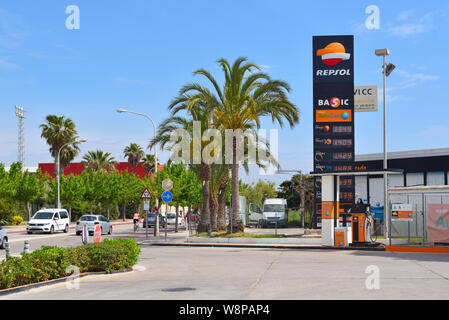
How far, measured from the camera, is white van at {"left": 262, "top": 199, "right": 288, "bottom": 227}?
151 feet

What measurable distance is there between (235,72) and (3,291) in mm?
20383

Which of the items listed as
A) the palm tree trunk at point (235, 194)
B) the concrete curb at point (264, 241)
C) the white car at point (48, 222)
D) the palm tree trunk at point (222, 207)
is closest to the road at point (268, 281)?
the concrete curb at point (264, 241)

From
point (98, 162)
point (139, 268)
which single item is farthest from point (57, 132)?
point (139, 268)

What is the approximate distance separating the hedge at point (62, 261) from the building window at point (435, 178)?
109 ft

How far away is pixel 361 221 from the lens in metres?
26.7

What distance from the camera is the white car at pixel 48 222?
40.0 meters

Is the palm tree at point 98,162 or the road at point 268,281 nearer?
the road at point 268,281

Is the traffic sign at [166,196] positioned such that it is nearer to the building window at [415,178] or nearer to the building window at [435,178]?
the building window at [415,178]

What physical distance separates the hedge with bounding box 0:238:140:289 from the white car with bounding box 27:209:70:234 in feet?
84.2

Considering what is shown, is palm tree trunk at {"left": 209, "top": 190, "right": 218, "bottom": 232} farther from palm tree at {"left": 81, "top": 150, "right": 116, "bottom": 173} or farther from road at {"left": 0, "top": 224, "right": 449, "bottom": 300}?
palm tree at {"left": 81, "top": 150, "right": 116, "bottom": 173}

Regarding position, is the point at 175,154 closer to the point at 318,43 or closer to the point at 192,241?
the point at 192,241

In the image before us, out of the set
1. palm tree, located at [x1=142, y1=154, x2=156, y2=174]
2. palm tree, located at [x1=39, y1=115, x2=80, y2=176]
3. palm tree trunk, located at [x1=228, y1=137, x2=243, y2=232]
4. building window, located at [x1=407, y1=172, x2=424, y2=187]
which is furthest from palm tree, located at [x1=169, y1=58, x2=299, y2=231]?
palm tree, located at [x1=142, y1=154, x2=156, y2=174]
